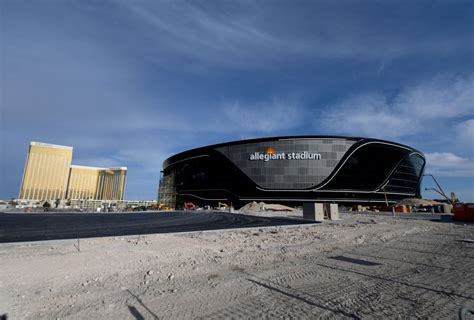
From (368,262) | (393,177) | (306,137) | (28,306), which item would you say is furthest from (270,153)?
(28,306)

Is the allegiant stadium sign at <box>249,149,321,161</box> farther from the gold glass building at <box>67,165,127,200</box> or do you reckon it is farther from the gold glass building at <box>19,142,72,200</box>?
the gold glass building at <box>19,142,72,200</box>

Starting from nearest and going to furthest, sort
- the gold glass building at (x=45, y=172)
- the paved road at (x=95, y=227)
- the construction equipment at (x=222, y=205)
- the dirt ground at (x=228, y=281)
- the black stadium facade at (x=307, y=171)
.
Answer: the dirt ground at (x=228, y=281)
the paved road at (x=95, y=227)
the black stadium facade at (x=307, y=171)
the construction equipment at (x=222, y=205)
the gold glass building at (x=45, y=172)

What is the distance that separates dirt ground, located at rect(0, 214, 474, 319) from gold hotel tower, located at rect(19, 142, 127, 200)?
175m

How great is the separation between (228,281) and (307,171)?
223ft

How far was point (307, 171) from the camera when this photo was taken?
71688 mm

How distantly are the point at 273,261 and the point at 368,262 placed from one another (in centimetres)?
349

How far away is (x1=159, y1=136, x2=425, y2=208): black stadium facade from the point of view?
71.4 m

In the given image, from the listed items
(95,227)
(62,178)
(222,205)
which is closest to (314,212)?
(95,227)

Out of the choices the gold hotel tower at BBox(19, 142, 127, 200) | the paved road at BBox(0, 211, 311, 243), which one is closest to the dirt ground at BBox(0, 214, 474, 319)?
the paved road at BBox(0, 211, 311, 243)

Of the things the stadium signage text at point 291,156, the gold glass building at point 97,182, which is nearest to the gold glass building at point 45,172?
the gold glass building at point 97,182

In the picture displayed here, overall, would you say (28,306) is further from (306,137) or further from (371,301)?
(306,137)

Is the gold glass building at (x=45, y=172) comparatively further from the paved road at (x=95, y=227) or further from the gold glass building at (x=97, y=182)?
the paved road at (x=95, y=227)

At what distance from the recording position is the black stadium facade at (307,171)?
7144 centimetres

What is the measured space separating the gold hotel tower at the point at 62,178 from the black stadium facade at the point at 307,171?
122 metres
